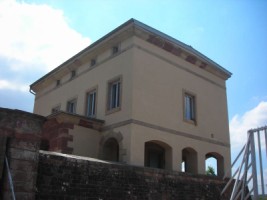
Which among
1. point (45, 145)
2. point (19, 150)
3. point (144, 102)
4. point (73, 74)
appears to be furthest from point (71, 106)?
point (19, 150)

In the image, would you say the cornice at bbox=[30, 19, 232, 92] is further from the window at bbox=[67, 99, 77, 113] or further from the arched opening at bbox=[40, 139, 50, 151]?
the arched opening at bbox=[40, 139, 50, 151]

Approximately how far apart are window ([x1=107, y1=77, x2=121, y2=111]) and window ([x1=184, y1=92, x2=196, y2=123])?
3602 millimetres

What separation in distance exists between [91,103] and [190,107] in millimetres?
5061

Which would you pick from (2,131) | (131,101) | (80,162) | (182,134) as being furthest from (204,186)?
(2,131)

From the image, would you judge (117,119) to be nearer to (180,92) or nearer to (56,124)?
(56,124)

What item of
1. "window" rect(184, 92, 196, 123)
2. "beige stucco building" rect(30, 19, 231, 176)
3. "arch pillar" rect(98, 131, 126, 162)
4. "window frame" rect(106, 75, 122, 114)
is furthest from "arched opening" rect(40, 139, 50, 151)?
"window" rect(184, 92, 196, 123)

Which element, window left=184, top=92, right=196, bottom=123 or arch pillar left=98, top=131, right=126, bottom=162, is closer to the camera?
arch pillar left=98, top=131, right=126, bottom=162

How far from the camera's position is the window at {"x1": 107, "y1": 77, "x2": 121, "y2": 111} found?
604 inches

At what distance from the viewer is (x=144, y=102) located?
1464 centimetres

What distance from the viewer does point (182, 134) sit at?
15883 mm

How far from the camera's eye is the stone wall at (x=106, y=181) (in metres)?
8.61

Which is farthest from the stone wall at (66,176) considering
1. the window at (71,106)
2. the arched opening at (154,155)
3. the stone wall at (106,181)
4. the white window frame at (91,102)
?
the window at (71,106)

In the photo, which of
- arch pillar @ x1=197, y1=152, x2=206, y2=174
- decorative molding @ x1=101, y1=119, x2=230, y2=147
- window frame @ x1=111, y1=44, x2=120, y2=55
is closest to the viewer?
decorative molding @ x1=101, y1=119, x2=230, y2=147

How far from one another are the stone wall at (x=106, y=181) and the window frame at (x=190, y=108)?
3790mm
